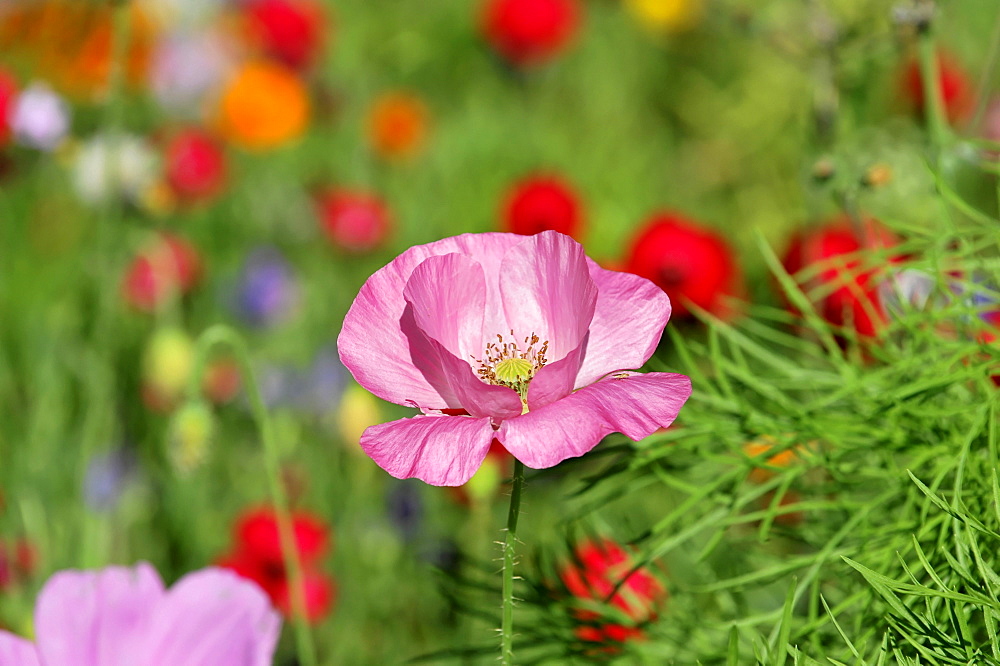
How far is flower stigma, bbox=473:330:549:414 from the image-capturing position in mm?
391

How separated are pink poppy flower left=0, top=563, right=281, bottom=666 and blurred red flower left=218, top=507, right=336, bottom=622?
1.17 feet

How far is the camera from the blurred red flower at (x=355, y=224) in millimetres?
1263

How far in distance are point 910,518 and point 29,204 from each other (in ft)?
4.48

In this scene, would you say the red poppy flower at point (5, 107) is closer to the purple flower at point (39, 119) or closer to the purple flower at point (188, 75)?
the purple flower at point (39, 119)

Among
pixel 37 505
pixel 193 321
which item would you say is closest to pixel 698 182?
pixel 193 321

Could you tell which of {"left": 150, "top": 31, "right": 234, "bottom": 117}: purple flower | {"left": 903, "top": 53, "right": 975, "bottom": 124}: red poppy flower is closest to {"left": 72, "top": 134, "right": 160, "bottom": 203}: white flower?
Answer: {"left": 150, "top": 31, "right": 234, "bottom": 117}: purple flower

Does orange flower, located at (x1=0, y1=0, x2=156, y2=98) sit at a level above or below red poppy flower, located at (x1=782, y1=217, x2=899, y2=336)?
above

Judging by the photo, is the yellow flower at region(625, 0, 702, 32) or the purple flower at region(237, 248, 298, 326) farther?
the yellow flower at region(625, 0, 702, 32)

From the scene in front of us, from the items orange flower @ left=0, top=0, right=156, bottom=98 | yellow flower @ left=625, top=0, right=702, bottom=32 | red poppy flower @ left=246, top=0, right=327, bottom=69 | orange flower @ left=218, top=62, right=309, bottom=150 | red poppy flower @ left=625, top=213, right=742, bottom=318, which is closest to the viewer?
red poppy flower @ left=625, top=213, right=742, bottom=318

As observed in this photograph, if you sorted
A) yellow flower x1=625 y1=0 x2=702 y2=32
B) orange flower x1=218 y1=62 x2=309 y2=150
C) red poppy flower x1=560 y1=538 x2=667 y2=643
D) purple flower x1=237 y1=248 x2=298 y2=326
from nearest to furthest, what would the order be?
1. red poppy flower x1=560 y1=538 x2=667 y2=643
2. purple flower x1=237 y1=248 x2=298 y2=326
3. orange flower x1=218 y1=62 x2=309 y2=150
4. yellow flower x1=625 y1=0 x2=702 y2=32

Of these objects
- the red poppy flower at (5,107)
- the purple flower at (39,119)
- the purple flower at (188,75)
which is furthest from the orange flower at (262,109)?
the purple flower at (39,119)

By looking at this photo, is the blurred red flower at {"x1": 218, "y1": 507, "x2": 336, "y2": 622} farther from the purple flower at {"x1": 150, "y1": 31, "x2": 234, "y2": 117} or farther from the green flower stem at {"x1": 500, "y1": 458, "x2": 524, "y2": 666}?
the purple flower at {"x1": 150, "y1": 31, "x2": 234, "y2": 117}

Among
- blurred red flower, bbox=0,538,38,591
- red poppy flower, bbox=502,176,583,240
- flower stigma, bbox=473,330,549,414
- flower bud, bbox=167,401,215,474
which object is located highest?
flower stigma, bbox=473,330,549,414

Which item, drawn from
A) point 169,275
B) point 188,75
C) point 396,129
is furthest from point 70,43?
point 169,275
